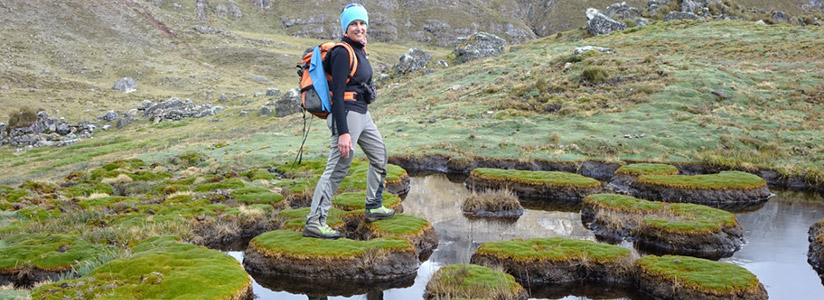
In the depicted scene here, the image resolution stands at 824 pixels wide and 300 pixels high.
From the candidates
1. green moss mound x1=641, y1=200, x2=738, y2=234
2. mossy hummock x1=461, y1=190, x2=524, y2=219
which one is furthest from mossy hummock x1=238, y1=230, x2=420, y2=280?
green moss mound x1=641, y1=200, x2=738, y2=234

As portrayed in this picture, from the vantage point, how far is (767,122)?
2642 cm

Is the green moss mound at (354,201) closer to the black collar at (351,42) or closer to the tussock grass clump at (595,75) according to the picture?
the black collar at (351,42)

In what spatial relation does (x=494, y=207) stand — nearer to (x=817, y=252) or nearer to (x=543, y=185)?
(x=543, y=185)

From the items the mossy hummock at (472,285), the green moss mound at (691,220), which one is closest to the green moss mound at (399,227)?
the mossy hummock at (472,285)

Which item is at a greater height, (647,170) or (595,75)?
(595,75)

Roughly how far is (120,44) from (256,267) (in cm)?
10327

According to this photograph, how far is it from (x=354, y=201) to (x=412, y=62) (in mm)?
48158

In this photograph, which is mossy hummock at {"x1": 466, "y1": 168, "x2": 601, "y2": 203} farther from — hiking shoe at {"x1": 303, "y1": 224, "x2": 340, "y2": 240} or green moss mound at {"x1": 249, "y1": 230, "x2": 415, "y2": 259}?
hiking shoe at {"x1": 303, "y1": 224, "x2": 340, "y2": 240}

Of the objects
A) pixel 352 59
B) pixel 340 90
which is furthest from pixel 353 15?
pixel 340 90

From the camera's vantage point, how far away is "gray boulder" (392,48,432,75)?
6081 cm

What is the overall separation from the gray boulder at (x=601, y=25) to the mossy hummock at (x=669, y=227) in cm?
5127

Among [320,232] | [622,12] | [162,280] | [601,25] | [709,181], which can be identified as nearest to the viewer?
[162,280]

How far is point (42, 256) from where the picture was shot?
382 inches

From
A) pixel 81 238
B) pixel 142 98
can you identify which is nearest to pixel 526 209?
pixel 81 238
